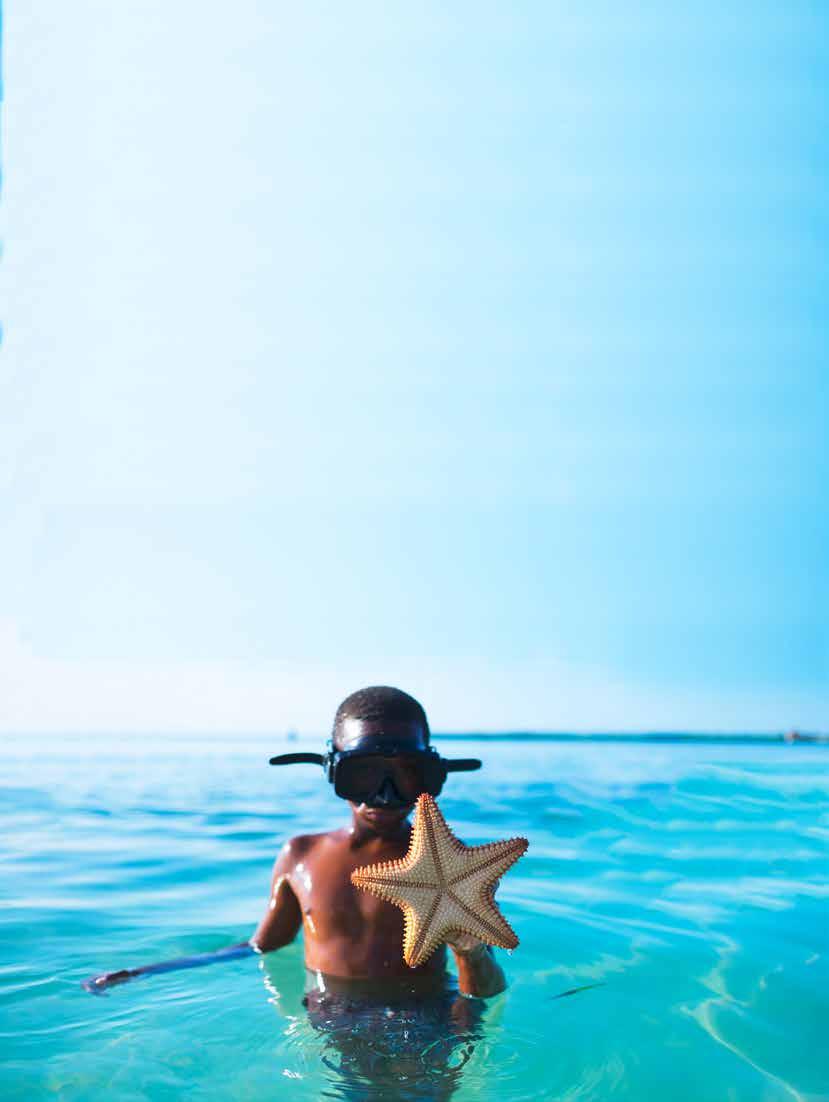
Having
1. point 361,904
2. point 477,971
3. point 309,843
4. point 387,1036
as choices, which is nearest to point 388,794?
point 361,904

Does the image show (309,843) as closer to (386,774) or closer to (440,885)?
(386,774)

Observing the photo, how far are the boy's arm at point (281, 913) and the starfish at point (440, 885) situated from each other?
91 centimetres

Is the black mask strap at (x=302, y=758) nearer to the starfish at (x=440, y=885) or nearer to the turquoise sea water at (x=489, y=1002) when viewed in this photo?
the starfish at (x=440, y=885)

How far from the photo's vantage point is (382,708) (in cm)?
345

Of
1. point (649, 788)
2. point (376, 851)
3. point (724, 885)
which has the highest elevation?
point (376, 851)

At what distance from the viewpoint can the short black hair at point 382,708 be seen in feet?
11.3

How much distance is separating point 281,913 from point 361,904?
21.8 inches

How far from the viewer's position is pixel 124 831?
1009 centimetres

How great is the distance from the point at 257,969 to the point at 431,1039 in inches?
70.6

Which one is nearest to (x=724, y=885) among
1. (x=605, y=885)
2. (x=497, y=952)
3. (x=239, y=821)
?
(x=605, y=885)

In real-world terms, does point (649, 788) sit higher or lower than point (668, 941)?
lower

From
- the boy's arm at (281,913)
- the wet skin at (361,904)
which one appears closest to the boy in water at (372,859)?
the wet skin at (361,904)

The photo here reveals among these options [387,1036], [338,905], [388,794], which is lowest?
[387,1036]

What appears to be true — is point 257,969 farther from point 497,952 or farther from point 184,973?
point 497,952
